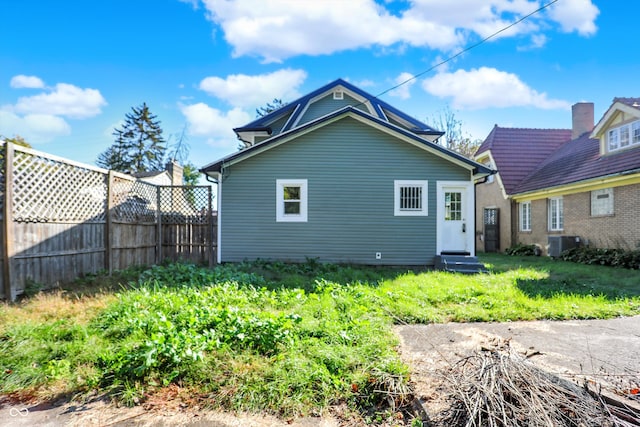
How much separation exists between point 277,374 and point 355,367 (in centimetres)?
73

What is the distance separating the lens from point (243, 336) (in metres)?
3.59

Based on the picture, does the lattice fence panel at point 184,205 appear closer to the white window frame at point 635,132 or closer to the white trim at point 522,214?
the white window frame at point 635,132

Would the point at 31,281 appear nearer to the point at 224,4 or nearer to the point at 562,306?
the point at 224,4

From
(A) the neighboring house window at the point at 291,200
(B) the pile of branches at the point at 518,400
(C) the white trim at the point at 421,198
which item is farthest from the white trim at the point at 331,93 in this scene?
(B) the pile of branches at the point at 518,400

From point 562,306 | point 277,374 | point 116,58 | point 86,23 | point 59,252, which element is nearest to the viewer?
point 277,374

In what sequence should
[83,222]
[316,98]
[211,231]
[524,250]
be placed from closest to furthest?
[83,222], [211,231], [316,98], [524,250]

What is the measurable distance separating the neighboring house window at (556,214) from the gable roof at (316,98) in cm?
604

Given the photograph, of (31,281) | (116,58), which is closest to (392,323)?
(31,281)

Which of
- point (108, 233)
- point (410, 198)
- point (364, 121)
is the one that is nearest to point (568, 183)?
point (410, 198)

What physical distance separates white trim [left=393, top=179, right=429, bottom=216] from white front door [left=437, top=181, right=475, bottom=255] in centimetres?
40

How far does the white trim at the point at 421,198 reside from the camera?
10.1m

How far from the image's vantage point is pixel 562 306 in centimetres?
561

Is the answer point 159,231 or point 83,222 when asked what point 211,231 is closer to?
point 159,231

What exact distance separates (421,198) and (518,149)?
38.6 ft
